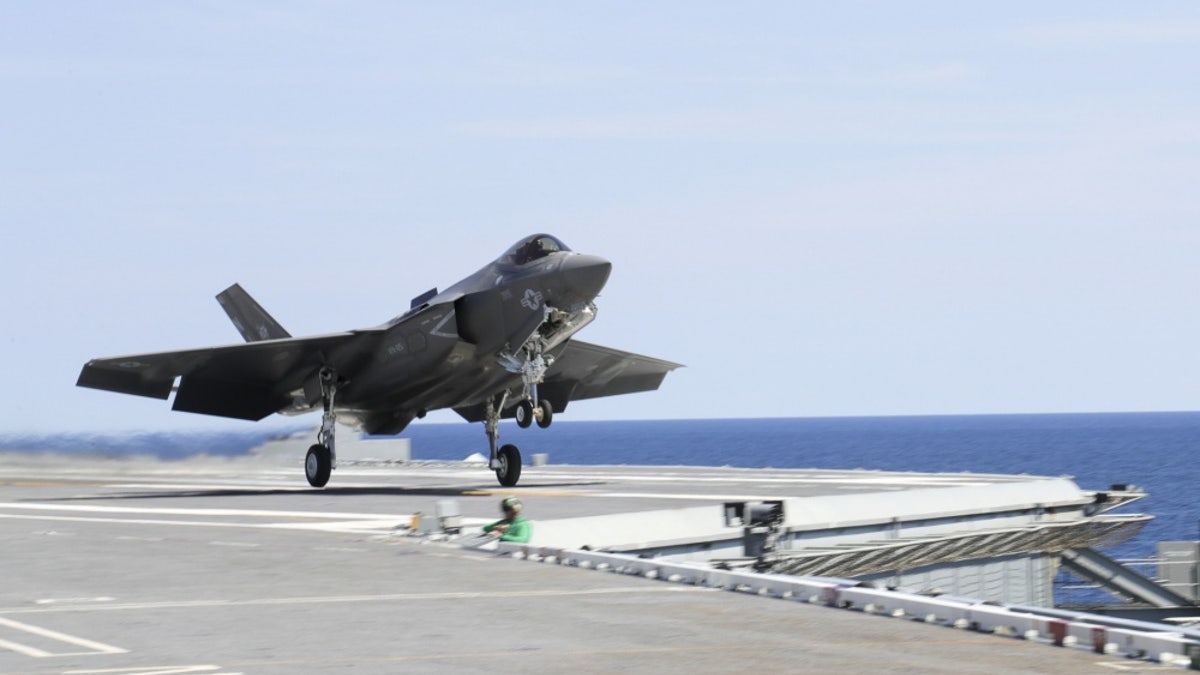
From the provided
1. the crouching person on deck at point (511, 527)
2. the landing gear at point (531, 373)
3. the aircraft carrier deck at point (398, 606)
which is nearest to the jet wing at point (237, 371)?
the landing gear at point (531, 373)

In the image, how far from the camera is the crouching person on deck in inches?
700

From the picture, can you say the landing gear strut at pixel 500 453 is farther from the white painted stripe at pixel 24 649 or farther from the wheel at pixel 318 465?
the white painted stripe at pixel 24 649

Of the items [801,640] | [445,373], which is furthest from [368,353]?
[801,640]

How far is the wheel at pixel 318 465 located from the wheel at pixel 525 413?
17.2ft

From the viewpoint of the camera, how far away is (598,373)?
35.0 m

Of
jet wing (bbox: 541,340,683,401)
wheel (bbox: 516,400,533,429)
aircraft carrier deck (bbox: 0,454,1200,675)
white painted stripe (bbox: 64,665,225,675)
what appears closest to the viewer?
white painted stripe (bbox: 64,665,225,675)

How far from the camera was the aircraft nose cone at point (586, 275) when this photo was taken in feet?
86.3

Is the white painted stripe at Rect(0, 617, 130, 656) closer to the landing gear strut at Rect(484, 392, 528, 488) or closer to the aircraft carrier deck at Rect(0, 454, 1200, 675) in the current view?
the aircraft carrier deck at Rect(0, 454, 1200, 675)

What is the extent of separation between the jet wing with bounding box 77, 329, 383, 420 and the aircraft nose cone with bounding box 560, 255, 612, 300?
17.4 ft

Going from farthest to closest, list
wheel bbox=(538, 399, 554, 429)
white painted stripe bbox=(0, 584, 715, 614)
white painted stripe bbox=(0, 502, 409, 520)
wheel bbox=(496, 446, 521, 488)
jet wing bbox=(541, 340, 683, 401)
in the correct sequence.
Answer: jet wing bbox=(541, 340, 683, 401) → wheel bbox=(496, 446, 521, 488) → wheel bbox=(538, 399, 554, 429) → white painted stripe bbox=(0, 502, 409, 520) → white painted stripe bbox=(0, 584, 715, 614)

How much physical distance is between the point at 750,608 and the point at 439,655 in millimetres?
3599

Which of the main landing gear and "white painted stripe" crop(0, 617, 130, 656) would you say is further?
the main landing gear

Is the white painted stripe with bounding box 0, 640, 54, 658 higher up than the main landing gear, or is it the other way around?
the main landing gear

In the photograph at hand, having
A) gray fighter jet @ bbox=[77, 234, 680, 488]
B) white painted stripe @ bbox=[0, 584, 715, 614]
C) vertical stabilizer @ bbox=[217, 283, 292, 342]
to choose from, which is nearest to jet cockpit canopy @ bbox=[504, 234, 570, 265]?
gray fighter jet @ bbox=[77, 234, 680, 488]
